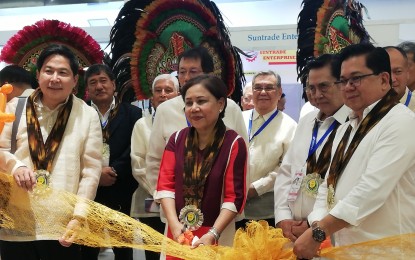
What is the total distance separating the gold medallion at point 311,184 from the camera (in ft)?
7.97

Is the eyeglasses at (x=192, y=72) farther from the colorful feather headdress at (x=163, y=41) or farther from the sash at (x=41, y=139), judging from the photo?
the sash at (x=41, y=139)

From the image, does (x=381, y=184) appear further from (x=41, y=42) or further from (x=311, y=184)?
(x=41, y=42)

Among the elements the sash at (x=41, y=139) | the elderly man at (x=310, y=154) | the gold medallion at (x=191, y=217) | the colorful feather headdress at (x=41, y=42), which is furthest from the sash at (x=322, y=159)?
the colorful feather headdress at (x=41, y=42)

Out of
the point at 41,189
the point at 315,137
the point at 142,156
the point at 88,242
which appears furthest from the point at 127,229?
the point at 142,156

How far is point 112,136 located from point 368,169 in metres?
1.93

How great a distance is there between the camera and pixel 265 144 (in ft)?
10.7

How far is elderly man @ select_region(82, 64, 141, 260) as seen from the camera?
345 cm

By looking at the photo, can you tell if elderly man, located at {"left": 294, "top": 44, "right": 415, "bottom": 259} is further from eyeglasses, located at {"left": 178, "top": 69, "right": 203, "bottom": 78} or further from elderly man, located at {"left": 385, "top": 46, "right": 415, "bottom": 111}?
eyeglasses, located at {"left": 178, "top": 69, "right": 203, "bottom": 78}

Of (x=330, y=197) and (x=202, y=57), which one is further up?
(x=202, y=57)

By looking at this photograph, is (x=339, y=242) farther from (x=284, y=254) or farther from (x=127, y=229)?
(x=127, y=229)

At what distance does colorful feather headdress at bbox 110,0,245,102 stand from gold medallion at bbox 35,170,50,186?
119cm

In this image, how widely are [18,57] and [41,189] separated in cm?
134

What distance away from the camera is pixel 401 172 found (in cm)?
196

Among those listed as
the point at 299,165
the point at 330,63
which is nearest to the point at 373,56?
Result: the point at 330,63
